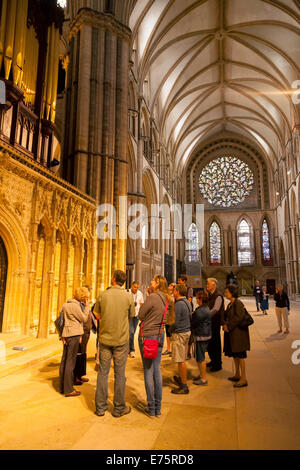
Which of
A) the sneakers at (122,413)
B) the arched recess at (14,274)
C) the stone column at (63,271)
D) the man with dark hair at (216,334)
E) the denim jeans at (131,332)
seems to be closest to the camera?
the sneakers at (122,413)

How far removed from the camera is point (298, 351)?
610 centimetres

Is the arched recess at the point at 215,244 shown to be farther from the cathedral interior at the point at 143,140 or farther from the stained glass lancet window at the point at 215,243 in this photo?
the cathedral interior at the point at 143,140

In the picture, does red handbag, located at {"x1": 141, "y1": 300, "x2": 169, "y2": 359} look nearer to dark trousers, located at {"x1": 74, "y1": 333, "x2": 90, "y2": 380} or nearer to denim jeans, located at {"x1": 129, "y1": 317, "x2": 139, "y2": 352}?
dark trousers, located at {"x1": 74, "y1": 333, "x2": 90, "y2": 380}

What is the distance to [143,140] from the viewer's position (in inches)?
788

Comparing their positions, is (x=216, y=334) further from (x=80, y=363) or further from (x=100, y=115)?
(x=100, y=115)

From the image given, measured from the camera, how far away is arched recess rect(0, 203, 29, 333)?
653 cm

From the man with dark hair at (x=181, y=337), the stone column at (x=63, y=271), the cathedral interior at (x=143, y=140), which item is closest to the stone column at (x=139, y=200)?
the cathedral interior at (x=143, y=140)

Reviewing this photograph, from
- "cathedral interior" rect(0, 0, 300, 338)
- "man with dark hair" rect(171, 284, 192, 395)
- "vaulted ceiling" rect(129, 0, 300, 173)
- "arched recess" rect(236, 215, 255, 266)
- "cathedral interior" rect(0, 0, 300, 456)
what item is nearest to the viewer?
"cathedral interior" rect(0, 0, 300, 456)

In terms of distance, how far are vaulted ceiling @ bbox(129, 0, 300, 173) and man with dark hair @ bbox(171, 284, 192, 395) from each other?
16981 millimetres

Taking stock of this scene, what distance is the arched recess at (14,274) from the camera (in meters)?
6.53

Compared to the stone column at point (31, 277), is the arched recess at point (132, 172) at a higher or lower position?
higher

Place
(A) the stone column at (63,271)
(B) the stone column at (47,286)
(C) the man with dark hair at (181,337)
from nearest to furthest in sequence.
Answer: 1. (C) the man with dark hair at (181,337)
2. (B) the stone column at (47,286)
3. (A) the stone column at (63,271)

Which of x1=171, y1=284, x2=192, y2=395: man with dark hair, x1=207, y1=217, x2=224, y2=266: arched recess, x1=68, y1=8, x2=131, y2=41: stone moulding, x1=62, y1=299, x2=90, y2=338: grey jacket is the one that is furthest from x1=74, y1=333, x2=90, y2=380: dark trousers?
x1=207, y1=217, x2=224, y2=266: arched recess

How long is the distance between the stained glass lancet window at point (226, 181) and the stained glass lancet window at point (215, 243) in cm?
288
